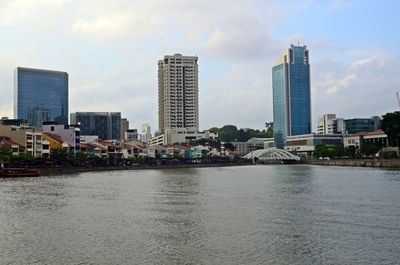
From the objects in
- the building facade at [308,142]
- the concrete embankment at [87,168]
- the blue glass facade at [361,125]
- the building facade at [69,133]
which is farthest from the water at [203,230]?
the blue glass facade at [361,125]

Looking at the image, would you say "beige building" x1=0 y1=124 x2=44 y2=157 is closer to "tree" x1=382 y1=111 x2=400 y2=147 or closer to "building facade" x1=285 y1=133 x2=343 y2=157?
"tree" x1=382 y1=111 x2=400 y2=147

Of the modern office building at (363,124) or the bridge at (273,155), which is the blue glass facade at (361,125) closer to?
the modern office building at (363,124)

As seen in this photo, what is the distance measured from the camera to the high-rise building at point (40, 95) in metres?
171

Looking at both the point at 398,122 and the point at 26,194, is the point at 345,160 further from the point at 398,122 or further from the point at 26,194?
the point at 26,194

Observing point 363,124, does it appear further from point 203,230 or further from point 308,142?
point 203,230

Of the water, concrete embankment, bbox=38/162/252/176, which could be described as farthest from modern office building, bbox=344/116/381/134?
the water

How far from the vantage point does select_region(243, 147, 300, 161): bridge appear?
528ft

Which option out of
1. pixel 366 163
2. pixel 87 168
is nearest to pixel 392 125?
pixel 366 163

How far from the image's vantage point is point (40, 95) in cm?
17625

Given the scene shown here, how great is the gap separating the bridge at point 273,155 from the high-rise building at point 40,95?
7036cm

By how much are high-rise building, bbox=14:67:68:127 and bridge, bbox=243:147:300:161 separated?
231ft

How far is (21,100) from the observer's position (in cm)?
17138

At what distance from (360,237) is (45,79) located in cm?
16721

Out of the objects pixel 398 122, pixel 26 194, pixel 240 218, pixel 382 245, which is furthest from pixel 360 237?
pixel 398 122
